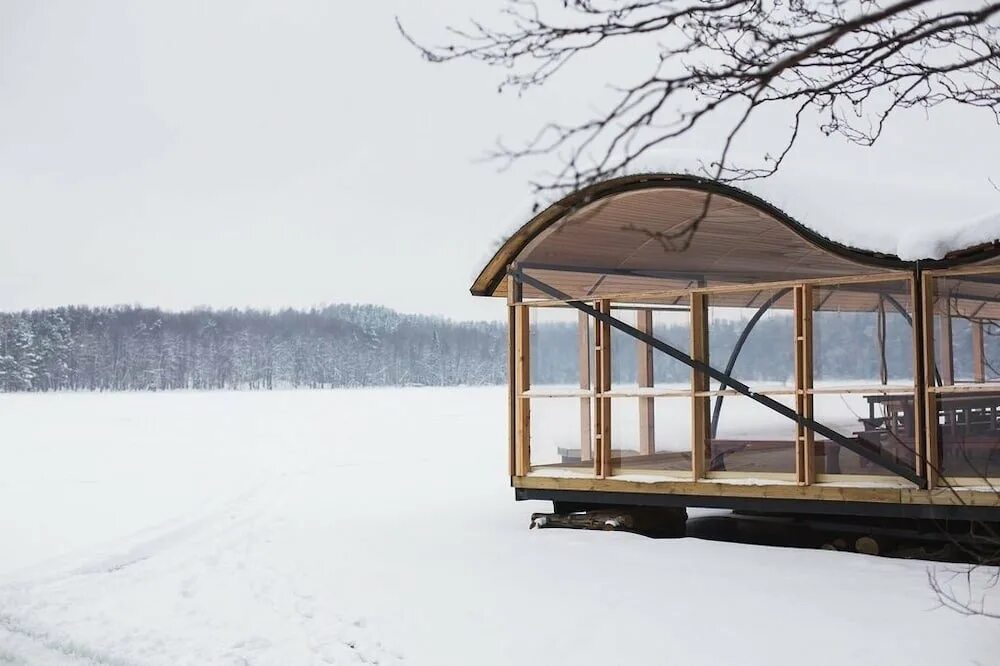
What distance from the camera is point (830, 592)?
7652 millimetres

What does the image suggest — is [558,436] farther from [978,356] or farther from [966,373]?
[978,356]

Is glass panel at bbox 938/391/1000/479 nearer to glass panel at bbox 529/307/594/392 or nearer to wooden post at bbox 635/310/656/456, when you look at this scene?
wooden post at bbox 635/310/656/456

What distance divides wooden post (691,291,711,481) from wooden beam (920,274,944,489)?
1905 mm

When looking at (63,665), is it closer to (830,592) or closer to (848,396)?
(830,592)

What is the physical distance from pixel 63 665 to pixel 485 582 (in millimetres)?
3220

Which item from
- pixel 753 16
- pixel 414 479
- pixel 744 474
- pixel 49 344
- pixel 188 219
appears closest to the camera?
pixel 753 16

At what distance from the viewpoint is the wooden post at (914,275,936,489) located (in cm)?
839

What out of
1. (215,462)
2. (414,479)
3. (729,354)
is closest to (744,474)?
(729,354)

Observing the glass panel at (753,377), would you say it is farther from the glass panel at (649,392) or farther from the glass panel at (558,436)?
the glass panel at (558,436)

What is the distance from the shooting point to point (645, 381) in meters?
10.1

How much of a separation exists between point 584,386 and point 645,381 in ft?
2.47

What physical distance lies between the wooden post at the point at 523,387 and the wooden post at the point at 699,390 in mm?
1904

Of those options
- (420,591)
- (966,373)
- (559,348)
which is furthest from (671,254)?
(420,591)

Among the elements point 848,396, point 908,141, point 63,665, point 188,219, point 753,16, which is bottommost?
point 63,665
